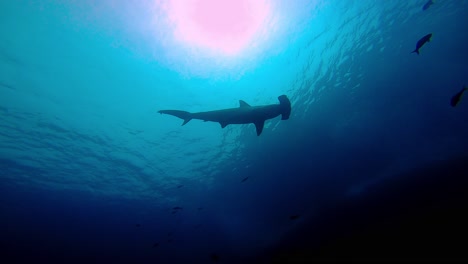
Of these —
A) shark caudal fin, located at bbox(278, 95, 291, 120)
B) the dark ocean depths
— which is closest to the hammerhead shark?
shark caudal fin, located at bbox(278, 95, 291, 120)

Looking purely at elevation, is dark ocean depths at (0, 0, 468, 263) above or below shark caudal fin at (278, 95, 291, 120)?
above

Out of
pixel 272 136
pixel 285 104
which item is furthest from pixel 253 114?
pixel 272 136

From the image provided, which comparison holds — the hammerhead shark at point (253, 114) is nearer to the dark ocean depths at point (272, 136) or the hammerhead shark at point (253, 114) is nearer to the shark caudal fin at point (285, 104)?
the shark caudal fin at point (285, 104)

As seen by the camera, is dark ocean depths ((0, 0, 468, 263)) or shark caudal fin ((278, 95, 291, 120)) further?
dark ocean depths ((0, 0, 468, 263))

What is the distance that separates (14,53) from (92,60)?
3211 mm

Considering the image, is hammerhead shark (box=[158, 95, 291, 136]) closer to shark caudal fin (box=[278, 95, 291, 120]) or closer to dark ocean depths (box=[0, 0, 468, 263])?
shark caudal fin (box=[278, 95, 291, 120])

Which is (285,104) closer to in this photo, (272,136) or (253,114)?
(253,114)

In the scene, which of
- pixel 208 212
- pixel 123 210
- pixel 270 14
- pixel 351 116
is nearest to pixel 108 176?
pixel 123 210

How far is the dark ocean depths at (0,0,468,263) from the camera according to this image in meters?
10.3

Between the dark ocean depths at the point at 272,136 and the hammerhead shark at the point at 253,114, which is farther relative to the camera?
the dark ocean depths at the point at 272,136

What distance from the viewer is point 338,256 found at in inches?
307

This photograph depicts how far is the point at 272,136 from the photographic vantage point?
2159 centimetres

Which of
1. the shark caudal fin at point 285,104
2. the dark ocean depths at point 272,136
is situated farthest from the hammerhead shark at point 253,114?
the dark ocean depths at point 272,136

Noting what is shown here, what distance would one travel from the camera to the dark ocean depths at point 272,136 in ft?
33.7
